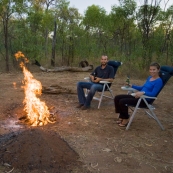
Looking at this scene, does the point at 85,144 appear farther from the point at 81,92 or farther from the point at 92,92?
the point at 81,92

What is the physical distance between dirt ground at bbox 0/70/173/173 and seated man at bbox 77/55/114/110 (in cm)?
24

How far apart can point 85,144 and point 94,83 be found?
230 centimetres

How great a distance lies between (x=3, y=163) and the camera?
2.65 metres

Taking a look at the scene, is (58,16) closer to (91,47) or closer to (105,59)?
(91,47)

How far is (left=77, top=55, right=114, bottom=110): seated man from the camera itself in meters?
5.06

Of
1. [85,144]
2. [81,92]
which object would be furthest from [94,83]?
[85,144]

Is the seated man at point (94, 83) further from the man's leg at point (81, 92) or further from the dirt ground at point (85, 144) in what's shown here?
the dirt ground at point (85, 144)

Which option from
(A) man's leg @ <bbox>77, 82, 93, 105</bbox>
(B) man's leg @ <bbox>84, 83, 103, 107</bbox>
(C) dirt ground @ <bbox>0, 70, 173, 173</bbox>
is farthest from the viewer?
(A) man's leg @ <bbox>77, 82, 93, 105</bbox>

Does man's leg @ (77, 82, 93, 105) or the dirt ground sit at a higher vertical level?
man's leg @ (77, 82, 93, 105)

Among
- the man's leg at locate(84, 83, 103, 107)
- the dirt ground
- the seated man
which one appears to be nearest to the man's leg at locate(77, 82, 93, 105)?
the seated man

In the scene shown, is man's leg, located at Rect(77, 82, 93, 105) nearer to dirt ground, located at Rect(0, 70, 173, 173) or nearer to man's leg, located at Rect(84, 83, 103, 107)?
man's leg, located at Rect(84, 83, 103, 107)

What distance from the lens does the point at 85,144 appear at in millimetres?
3273

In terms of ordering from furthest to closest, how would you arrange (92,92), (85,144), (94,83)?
Answer: (94,83) → (92,92) → (85,144)

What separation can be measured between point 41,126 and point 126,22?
955 cm
